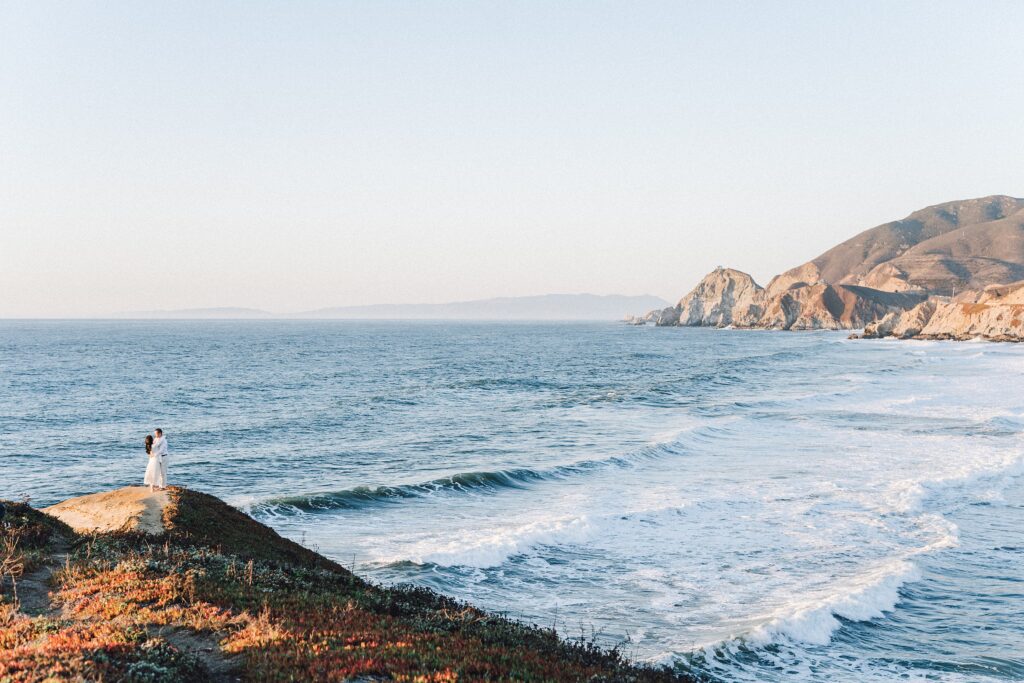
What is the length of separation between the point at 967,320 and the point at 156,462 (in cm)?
14918

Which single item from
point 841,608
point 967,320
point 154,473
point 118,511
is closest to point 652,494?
point 841,608

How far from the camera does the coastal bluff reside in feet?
28.7

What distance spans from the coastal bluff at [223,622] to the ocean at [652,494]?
327cm

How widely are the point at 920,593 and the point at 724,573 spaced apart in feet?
14.1

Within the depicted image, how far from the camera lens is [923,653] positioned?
13586mm

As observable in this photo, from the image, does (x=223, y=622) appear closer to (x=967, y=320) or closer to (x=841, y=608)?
(x=841, y=608)

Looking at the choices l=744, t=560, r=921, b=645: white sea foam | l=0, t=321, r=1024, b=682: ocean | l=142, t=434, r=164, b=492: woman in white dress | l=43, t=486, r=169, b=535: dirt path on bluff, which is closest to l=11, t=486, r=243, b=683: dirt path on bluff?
l=43, t=486, r=169, b=535: dirt path on bluff

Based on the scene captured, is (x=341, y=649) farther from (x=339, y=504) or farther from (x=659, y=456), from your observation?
(x=659, y=456)

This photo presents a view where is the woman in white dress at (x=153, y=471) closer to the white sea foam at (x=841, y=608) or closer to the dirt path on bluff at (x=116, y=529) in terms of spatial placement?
the dirt path on bluff at (x=116, y=529)

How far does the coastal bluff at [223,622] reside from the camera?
8.76 m

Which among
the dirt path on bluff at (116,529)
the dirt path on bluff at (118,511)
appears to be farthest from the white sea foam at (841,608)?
the dirt path on bluff at (118,511)

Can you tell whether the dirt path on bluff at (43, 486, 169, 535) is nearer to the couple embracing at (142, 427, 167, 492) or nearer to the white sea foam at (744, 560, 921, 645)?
the couple embracing at (142, 427, 167, 492)

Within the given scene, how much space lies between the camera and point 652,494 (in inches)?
1037

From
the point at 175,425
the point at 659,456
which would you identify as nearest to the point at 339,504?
the point at 659,456
